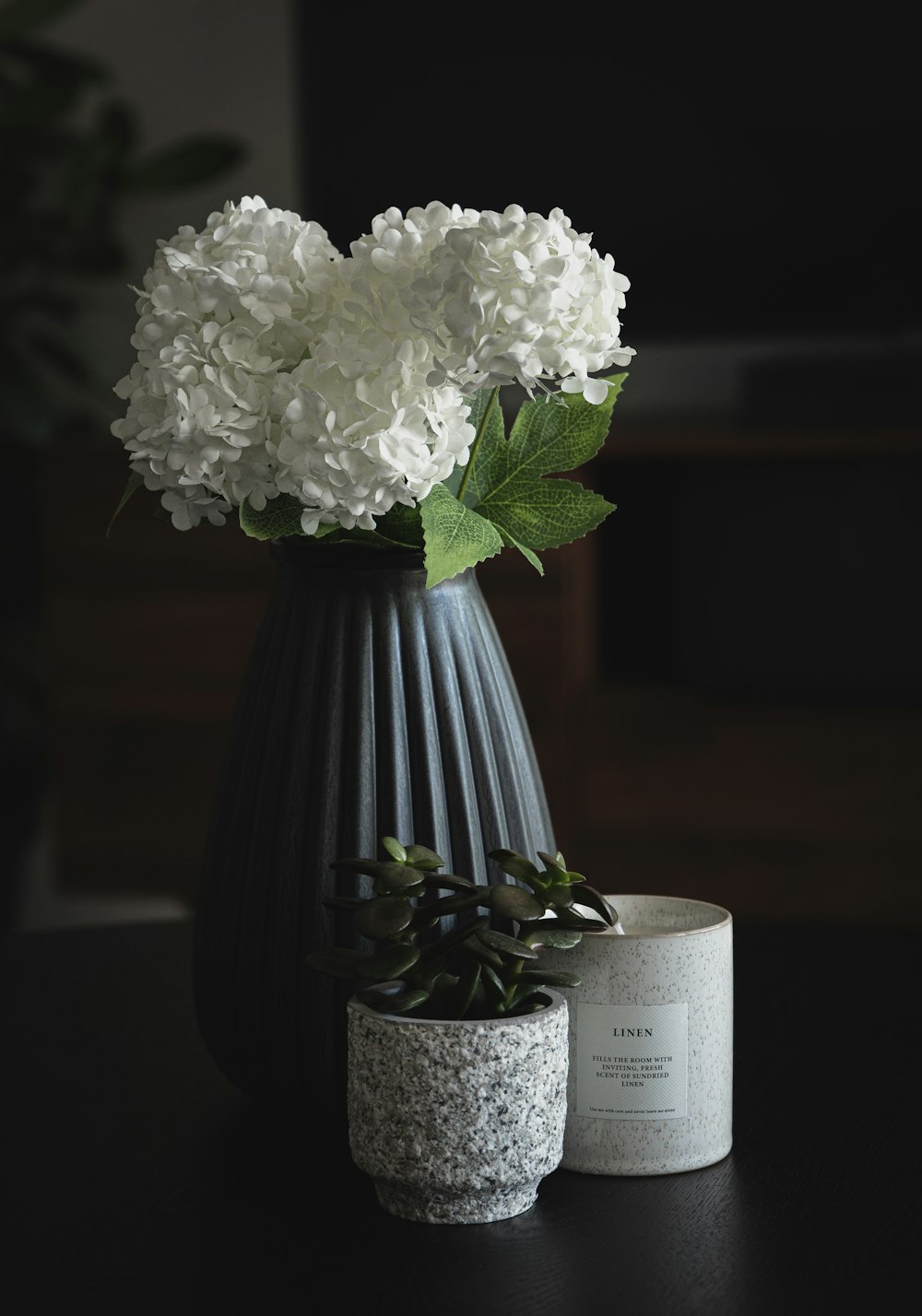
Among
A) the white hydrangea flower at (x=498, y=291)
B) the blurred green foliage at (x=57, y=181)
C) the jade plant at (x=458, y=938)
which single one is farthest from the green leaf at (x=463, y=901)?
the blurred green foliage at (x=57, y=181)

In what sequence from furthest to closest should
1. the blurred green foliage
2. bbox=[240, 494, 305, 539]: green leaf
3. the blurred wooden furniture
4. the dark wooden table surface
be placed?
the blurred green foliage, the blurred wooden furniture, bbox=[240, 494, 305, 539]: green leaf, the dark wooden table surface

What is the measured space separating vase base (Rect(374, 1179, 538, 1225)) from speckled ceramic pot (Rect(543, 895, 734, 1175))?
5 cm

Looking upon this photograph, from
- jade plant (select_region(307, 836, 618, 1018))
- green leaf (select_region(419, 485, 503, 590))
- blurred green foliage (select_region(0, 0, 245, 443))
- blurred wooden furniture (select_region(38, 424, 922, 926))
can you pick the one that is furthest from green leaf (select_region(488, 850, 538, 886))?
blurred green foliage (select_region(0, 0, 245, 443))

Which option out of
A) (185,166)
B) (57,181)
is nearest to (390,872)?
(185,166)

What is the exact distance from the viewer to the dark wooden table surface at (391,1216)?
2.13 feet

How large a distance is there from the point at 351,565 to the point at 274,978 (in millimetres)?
195

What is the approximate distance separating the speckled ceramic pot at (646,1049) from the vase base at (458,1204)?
0.05 m

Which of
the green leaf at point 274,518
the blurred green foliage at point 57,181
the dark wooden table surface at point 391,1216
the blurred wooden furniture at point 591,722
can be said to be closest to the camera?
the dark wooden table surface at point 391,1216

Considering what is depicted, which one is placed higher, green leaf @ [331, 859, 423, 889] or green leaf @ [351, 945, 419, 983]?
green leaf @ [331, 859, 423, 889]

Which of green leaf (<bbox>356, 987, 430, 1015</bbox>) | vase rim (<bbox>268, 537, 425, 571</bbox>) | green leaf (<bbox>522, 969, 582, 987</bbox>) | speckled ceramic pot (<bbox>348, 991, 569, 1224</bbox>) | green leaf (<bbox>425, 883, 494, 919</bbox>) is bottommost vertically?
speckled ceramic pot (<bbox>348, 991, 569, 1224</bbox>)

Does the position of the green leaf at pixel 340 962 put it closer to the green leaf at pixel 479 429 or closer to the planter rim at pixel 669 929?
the planter rim at pixel 669 929

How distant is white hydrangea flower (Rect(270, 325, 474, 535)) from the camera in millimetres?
710

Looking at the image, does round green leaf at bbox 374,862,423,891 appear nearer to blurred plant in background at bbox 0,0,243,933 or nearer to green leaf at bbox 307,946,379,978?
green leaf at bbox 307,946,379,978

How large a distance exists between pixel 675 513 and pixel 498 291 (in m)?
1.73
